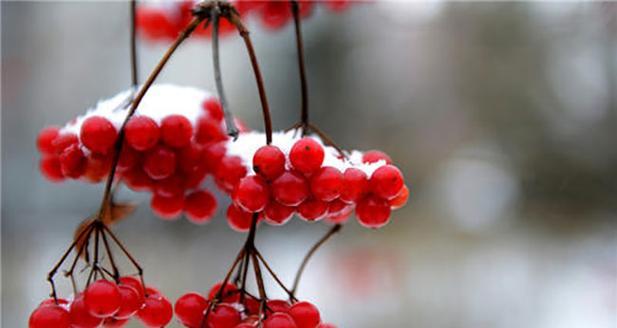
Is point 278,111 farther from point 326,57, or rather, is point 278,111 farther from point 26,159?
point 26,159

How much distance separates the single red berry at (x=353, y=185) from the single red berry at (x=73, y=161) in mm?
226

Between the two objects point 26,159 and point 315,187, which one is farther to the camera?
point 26,159

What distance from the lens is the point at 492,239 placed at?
14.8 ft

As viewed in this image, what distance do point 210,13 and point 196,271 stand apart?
3179 millimetres

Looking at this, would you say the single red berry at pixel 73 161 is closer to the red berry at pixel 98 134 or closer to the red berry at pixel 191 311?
the red berry at pixel 98 134

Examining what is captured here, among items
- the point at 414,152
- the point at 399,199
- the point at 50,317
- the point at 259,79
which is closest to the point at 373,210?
the point at 399,199

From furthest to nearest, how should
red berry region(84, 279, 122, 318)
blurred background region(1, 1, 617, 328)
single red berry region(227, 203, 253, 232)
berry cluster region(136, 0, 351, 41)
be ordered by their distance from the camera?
blurred background region(1, 1, 617, 328) → berry cluster region(136, 0, 351, 41) → single red berry region(227, 203, 253, 232) → red berry region(84, 279, 122, 318)

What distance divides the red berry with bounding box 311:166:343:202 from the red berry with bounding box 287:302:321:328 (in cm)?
8

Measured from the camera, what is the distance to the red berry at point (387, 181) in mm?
487

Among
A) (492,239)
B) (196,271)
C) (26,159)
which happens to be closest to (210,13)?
(196,271)

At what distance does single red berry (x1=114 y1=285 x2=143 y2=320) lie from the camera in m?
0.45

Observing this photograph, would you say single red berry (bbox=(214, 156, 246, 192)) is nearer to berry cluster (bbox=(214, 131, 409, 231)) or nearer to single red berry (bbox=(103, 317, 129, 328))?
berry cluster (bbox=(214, 131, 409, 231))

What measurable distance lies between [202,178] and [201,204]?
0.04 metres

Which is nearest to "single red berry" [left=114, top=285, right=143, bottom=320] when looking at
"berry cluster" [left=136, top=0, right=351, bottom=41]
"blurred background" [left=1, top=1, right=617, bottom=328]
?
"berry cluster" [left=136, top=0, right=351, bottom=41]
